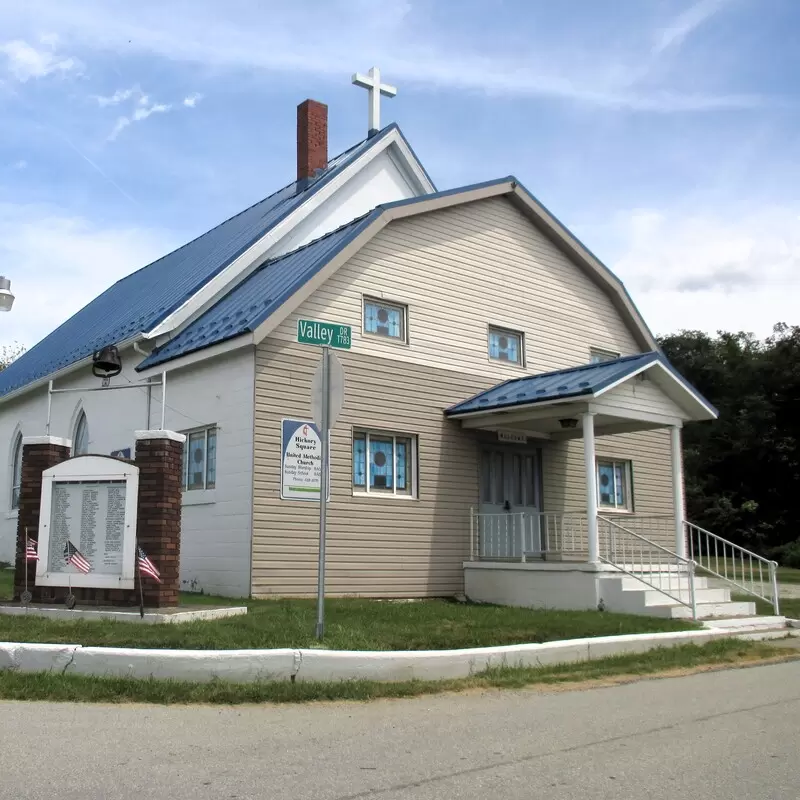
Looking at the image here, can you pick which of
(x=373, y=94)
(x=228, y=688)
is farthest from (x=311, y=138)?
(x=228, y=688)

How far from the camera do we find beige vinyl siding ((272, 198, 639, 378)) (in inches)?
623

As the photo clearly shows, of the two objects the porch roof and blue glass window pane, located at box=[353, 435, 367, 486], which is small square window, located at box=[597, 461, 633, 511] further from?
blue glass window pane, located at box=[353, 435, 367, 486]

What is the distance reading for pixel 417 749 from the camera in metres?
6.11

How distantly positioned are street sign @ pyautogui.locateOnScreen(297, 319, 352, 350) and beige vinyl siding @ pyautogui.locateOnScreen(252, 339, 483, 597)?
507 cm

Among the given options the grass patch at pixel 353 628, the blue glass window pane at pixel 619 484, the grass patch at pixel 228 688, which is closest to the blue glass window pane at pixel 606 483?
the blue glass window pane at pixel 619 484

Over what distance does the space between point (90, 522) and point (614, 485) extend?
1146cm

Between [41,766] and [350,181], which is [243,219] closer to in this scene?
[350,181]

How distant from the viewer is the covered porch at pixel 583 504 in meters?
14.2

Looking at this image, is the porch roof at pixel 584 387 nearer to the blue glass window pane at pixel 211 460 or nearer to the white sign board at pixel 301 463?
the blue glass window pane at pixel 211 460

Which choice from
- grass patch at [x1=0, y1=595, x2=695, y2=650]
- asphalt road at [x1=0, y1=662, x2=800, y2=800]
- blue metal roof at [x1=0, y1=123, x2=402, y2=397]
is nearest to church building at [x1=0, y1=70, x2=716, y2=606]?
blue metal roof at [x1=0, y1=123, x2=402, y2=397]

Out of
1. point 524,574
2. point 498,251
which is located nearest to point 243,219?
point 498,251

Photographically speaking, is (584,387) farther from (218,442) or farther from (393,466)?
(218,442)

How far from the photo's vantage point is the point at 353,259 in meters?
15.7

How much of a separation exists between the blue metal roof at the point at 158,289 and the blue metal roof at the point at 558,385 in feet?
16.7
